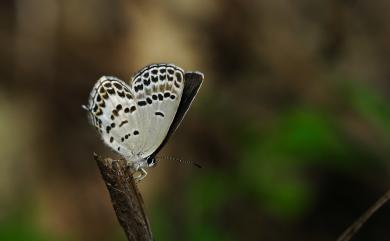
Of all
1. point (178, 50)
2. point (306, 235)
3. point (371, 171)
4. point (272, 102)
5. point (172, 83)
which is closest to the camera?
point (172, 83)

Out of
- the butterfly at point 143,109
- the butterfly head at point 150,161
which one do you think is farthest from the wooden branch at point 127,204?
the butterfly head at point 150,161

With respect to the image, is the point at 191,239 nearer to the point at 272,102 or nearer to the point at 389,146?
the point at 389,146

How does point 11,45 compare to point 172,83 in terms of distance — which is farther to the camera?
point 11,45

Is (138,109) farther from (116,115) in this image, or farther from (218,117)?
(218,117)

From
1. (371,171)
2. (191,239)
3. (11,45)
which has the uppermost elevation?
(371,171)

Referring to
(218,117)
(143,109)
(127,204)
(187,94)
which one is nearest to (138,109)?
(143,109)

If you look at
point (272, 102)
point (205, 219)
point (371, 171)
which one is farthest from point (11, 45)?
point (371, 171)

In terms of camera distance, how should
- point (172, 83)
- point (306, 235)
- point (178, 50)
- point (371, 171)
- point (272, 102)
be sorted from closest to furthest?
point (172, 83) → point (371, 171) → point (306, 235) → point (272, 102) → point (178, 50)

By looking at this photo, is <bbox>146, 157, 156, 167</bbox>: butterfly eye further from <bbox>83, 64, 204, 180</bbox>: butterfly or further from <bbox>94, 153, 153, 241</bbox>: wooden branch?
<bbox>94, 153, 153, 241</bbox>: wooden branch
